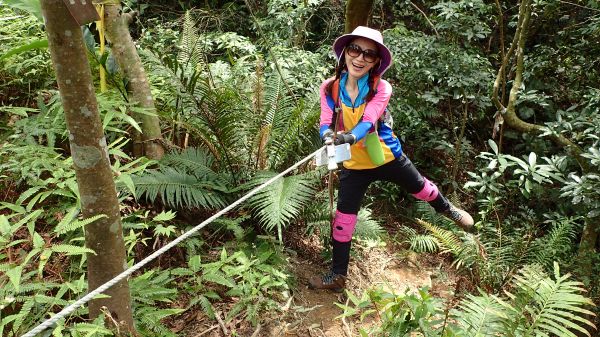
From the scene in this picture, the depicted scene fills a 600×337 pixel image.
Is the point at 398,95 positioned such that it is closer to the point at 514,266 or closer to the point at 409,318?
the point at 514,266

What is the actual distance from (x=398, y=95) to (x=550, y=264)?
2334mm

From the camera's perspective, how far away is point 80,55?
1.66 metres

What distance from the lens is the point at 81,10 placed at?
60.2 inches

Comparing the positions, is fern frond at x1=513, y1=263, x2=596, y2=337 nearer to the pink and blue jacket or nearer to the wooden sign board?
the pink and blue jacket

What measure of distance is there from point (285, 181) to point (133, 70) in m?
1.52

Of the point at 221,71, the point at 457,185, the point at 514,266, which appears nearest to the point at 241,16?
the point at 221,71

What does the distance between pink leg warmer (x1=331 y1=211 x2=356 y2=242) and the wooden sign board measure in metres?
2.25

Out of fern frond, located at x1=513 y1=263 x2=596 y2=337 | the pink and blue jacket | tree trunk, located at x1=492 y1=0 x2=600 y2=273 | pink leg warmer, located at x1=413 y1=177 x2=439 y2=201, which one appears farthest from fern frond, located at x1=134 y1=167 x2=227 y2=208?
tree trunk, located at x1=492 y1=0 x2=600 y2=273

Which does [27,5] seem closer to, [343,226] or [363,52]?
[363,52]

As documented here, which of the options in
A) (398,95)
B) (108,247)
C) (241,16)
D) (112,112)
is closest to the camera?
(108,247)

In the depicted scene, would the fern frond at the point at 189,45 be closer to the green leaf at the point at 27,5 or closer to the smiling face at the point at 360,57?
the green leaf at the point at 27,5

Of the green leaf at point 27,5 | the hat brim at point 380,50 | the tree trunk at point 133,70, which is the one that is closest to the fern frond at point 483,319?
the hat brim at point 380,50

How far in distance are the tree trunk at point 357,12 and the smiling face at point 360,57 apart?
2.82ft

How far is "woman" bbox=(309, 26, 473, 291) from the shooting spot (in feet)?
9.87
